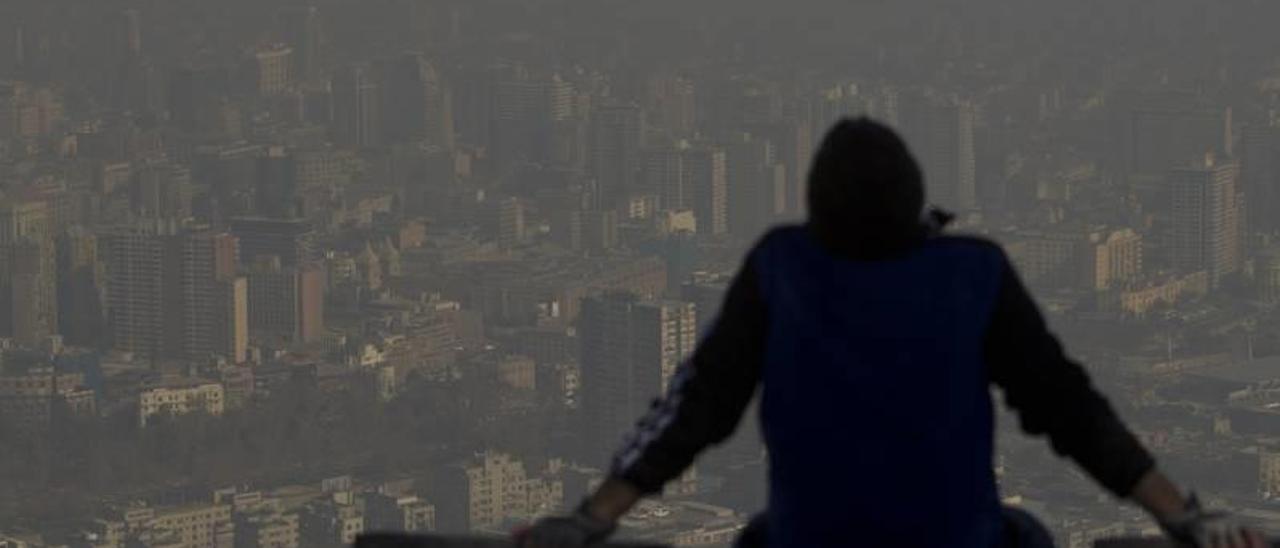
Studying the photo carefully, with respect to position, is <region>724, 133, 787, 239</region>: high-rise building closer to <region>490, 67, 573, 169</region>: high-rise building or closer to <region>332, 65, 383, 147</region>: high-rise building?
<region>490, 67, 573, 169</region>: high-rise building

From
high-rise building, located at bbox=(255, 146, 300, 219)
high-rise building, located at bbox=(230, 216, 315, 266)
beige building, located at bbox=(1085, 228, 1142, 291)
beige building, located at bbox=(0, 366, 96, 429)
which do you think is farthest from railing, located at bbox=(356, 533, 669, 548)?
high-rise building, located at bbox=(255, 146, 300, 219)

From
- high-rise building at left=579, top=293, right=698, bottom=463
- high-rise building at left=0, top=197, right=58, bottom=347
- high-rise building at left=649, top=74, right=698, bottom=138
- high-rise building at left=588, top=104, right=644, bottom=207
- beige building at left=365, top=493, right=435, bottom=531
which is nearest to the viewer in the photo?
beige building at left=365, top=493, right=435, bottom=531

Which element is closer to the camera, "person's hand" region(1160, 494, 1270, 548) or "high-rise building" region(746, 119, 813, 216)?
"person's hand" region(1160, 494, 1270, 548)

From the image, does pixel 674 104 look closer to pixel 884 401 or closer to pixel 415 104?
pixel 415 104

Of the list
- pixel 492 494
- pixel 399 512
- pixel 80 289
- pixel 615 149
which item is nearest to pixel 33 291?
pixel 80 289

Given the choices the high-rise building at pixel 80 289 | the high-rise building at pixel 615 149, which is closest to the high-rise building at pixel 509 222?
the high-rise building at pixel 615 149

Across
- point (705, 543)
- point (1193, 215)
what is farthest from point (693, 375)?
point (1193, 215)
